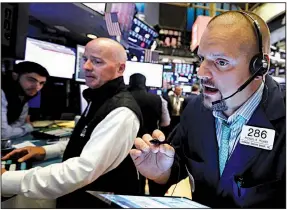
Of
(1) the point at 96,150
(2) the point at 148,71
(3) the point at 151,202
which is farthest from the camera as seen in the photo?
(2) the point at 148,71

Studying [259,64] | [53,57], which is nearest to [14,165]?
[53,57]

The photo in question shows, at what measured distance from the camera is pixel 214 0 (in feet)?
3.40

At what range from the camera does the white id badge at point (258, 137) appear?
0.84 meters

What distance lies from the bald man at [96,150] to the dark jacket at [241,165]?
0.98 feet

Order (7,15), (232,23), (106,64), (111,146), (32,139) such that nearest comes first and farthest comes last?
(232,23)
(7,15)
(111,146)
(106,64)
(32,139)

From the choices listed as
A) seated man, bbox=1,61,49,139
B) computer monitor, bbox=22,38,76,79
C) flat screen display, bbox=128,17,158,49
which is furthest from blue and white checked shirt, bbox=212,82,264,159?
computer monitor, bbox=22,38,76,79

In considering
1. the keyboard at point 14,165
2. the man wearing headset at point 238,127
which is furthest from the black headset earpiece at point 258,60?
the keyboard at point 14,165

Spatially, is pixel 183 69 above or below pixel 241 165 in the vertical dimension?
above

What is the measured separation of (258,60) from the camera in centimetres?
84

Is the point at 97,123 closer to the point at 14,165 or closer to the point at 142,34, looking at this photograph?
the point at 14,165

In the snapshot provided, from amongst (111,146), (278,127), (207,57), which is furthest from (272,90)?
(111,146)

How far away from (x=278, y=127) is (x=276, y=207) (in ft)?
0.81

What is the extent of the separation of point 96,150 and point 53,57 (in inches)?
35.3

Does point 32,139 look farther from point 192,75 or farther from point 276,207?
point 276,207
